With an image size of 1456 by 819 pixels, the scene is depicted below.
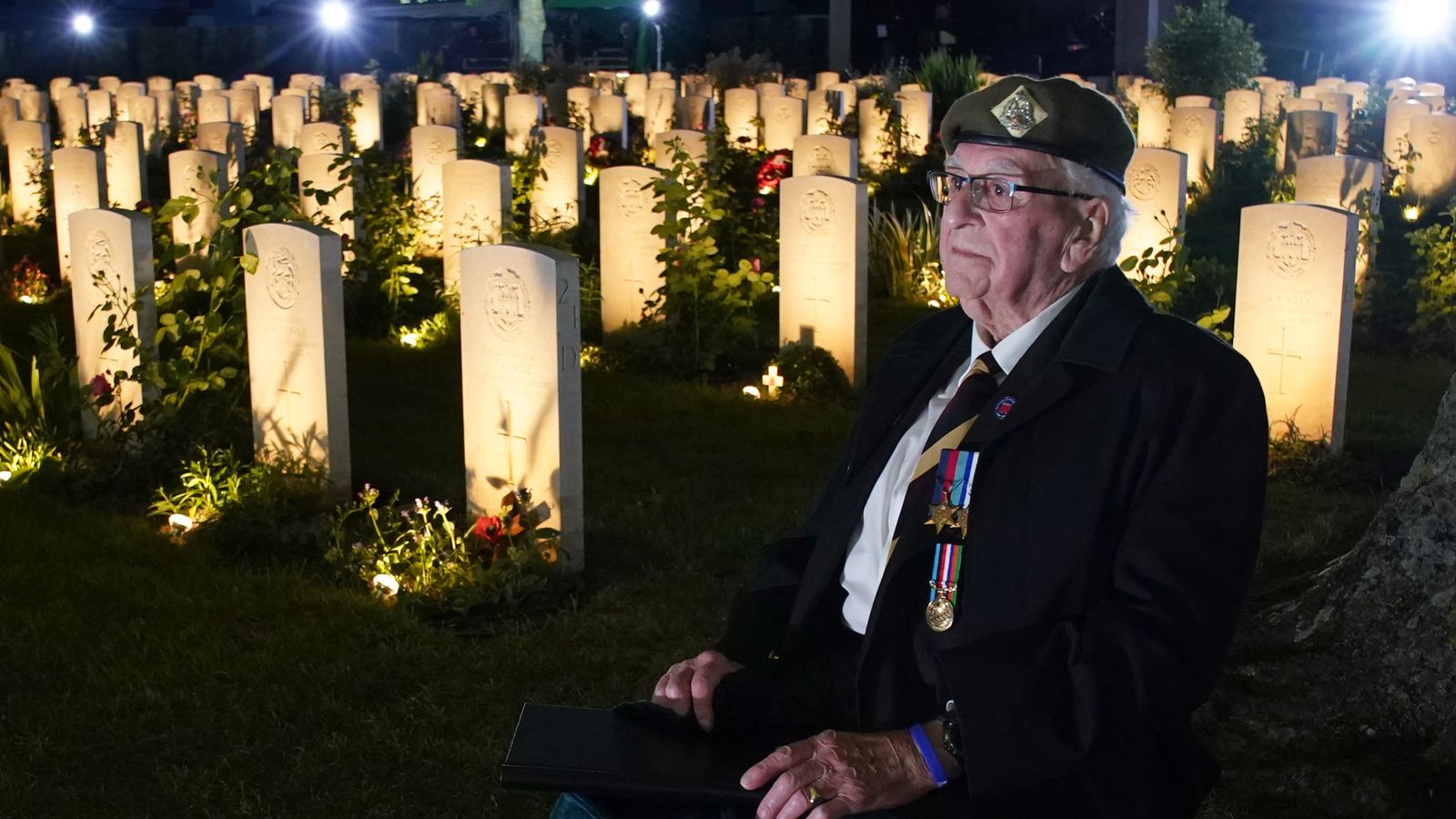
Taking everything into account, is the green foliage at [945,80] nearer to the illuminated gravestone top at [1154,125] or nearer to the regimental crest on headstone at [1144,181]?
the illuminated gravestone top at [1154,125]

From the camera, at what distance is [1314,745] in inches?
140

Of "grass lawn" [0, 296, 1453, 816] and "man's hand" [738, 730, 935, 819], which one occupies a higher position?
"man's hand" [738, 730, 935, 819]

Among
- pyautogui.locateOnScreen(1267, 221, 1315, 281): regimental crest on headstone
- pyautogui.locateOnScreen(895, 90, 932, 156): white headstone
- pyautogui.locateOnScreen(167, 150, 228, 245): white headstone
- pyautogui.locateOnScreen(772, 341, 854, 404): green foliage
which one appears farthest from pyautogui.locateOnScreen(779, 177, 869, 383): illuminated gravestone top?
pyautogui.locateOnScreen(895, 90, 932, 156): white headstone

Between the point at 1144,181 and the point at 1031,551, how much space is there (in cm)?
708

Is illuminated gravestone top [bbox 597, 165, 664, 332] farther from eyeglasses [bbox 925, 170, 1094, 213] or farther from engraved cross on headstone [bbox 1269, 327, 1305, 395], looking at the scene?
eyeglasses [bbox 925, 170, 1094, 213]

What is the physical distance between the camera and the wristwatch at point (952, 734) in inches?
95.5

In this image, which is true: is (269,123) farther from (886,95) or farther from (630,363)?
(630,363)

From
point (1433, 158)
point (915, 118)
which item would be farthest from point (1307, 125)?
point (915, 118)

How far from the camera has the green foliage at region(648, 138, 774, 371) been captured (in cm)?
856

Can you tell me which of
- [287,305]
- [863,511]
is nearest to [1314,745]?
[863,511]

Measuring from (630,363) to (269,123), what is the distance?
12.2 meters

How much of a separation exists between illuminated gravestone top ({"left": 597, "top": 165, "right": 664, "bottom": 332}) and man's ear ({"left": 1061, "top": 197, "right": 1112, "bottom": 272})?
20.2ft

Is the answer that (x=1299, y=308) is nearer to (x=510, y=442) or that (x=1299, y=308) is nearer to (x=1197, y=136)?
(x=510, y=442)

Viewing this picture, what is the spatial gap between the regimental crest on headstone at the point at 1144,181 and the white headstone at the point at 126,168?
7.19m
